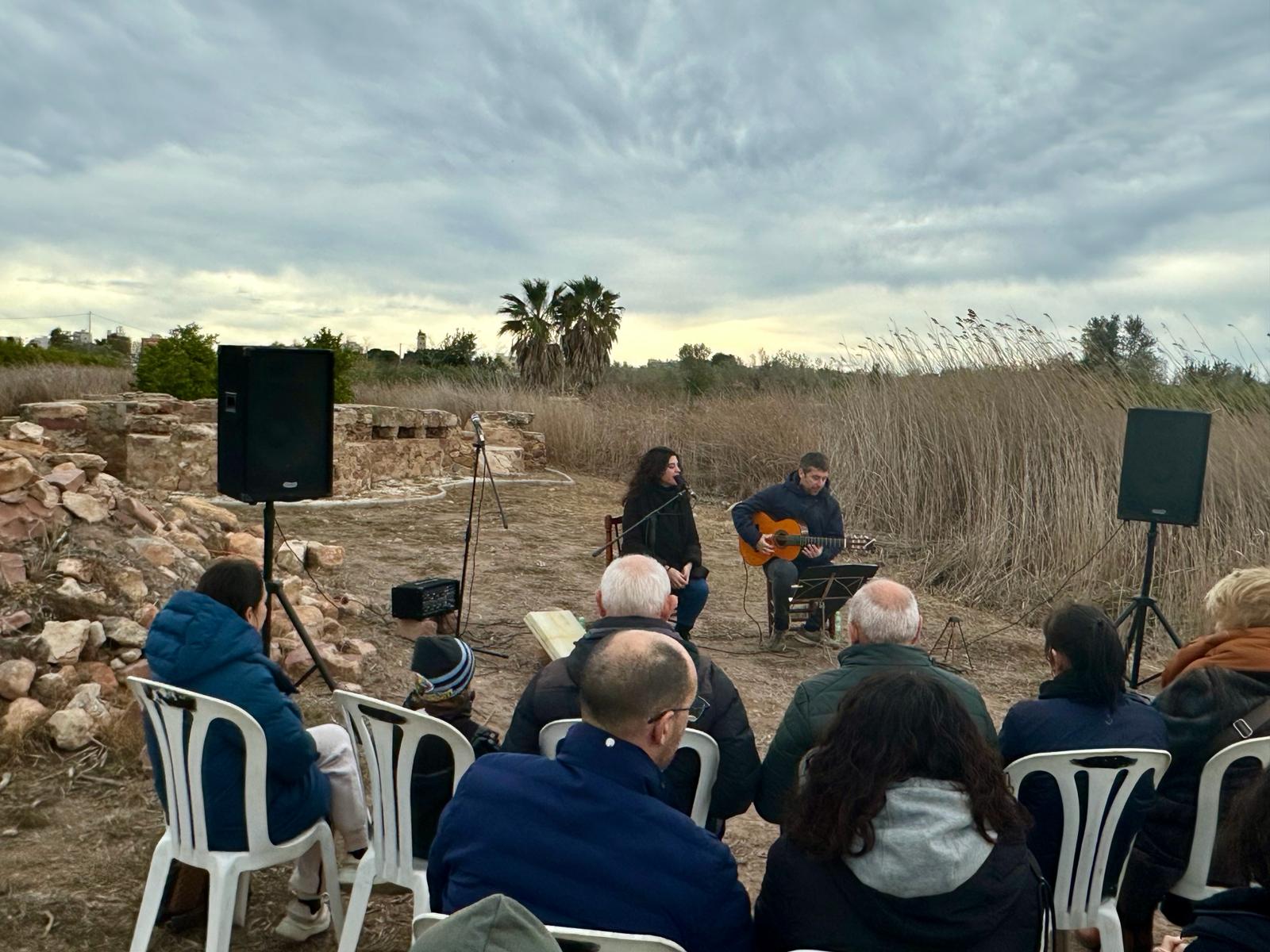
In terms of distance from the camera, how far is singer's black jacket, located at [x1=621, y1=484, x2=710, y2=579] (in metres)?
6.20

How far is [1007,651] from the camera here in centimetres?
660

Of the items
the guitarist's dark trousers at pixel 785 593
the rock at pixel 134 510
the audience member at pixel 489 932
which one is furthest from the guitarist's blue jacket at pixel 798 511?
the audience member at pixel 489 932

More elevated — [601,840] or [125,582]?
[601,840]

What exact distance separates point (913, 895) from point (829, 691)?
0.86 metres

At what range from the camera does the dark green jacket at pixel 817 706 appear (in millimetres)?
2377

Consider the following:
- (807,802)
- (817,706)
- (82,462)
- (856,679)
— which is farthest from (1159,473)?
(82,462)

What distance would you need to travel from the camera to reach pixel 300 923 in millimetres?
2850

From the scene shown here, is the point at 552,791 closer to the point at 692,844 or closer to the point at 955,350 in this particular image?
the point at 692,844

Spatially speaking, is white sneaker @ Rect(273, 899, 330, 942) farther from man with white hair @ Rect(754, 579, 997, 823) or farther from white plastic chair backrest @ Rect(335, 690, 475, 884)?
man with white hair @ Rect(754, 579, 997, 823)

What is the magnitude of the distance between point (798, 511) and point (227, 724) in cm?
453

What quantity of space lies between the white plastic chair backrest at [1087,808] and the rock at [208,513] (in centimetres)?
569

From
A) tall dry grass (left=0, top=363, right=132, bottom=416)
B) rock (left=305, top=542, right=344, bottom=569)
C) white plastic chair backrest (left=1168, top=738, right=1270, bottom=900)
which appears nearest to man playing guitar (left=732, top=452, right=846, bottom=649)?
rock (left=305, top=542, right=344, bottom=569)

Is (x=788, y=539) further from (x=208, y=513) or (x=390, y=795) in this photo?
(x=390, y=795)

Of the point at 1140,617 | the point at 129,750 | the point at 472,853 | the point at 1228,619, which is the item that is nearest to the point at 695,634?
the point at 1140,617
